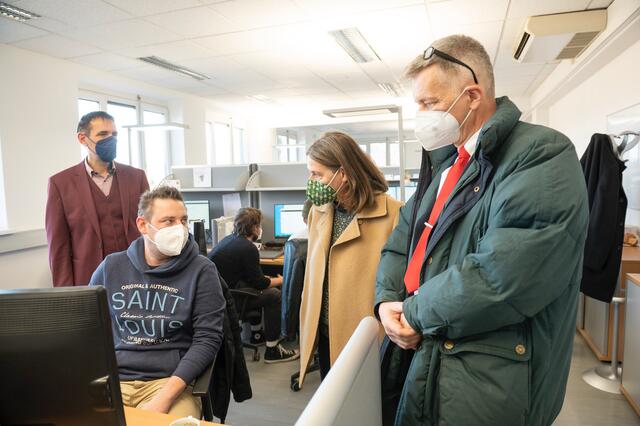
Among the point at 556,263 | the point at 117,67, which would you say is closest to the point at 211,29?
the point at 117,67

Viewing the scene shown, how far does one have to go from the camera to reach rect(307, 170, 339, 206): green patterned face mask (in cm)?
164

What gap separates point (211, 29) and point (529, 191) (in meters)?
3.82

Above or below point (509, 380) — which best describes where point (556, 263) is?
above

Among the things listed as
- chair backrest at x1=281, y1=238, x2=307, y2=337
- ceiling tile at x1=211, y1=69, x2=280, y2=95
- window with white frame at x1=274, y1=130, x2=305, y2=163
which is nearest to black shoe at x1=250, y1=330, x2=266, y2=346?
chair backrest at x1=281, y1=238, x2=307, y2=337

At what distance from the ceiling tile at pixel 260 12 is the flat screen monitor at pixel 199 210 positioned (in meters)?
1.75

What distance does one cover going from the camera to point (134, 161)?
6074mm

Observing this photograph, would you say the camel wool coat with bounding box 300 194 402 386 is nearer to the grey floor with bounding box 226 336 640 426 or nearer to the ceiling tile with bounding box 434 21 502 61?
the grey floor with bounding box 226 336 640 426

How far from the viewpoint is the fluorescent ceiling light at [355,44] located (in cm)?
410

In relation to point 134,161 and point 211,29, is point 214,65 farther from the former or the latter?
point 134,161

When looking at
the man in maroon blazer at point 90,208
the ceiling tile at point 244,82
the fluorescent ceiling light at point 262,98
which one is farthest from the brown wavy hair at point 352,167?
the fluorescent ceiling light at point 262,98

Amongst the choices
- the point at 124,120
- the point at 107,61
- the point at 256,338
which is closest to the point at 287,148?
the point at 124,120

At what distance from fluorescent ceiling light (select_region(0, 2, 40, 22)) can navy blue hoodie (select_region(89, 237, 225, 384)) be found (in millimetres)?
2898

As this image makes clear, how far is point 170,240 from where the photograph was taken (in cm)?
162

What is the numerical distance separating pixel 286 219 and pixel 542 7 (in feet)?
9.52
